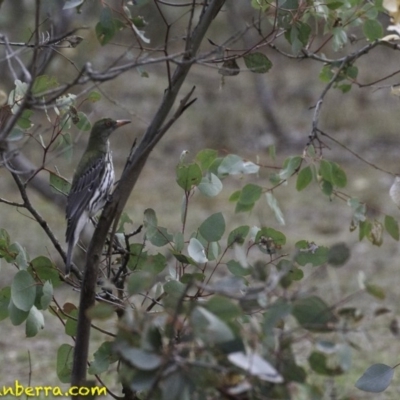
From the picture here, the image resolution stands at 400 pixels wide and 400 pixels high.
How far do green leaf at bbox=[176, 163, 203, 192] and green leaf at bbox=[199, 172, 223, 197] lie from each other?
6 cm

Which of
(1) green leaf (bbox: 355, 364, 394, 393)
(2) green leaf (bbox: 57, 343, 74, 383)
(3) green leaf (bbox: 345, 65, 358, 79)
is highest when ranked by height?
(3) green leaf (bbox: 345, 65, 358, 79)

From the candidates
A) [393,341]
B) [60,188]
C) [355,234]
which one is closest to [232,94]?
[355,234]

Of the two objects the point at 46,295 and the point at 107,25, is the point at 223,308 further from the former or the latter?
the point at 107,25

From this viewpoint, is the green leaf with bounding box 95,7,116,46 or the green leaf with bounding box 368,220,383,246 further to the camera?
the green leaf with bounding box 368,220,383,246

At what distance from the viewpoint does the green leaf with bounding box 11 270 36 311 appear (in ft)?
6.59

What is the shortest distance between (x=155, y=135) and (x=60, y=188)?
25.8 inches

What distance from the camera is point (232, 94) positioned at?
9.14 meters

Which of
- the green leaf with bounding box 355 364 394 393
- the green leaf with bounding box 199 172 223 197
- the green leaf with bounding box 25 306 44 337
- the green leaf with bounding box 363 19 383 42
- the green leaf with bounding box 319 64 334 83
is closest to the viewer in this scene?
the green leaf with bounding box 355 364 394 393

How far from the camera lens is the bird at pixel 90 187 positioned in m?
2.96

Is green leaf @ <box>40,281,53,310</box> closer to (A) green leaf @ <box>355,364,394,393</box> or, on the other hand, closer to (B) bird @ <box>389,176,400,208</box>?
(A) green leaf @ <box>355,364,394,393</box>

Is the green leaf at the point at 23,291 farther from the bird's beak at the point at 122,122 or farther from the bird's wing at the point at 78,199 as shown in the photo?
the bird's beak at the point at 122,122

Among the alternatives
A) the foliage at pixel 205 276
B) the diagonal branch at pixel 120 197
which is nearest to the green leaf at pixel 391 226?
the foliage at pixel 205 276

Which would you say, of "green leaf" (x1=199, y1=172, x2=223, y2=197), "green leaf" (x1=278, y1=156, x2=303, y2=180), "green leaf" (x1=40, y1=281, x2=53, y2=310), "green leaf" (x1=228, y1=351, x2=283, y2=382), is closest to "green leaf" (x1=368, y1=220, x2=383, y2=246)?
"green leaf" (x1=278, y1=156, x2=303, y2=180)

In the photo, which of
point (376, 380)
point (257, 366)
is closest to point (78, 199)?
point (376, 380)
